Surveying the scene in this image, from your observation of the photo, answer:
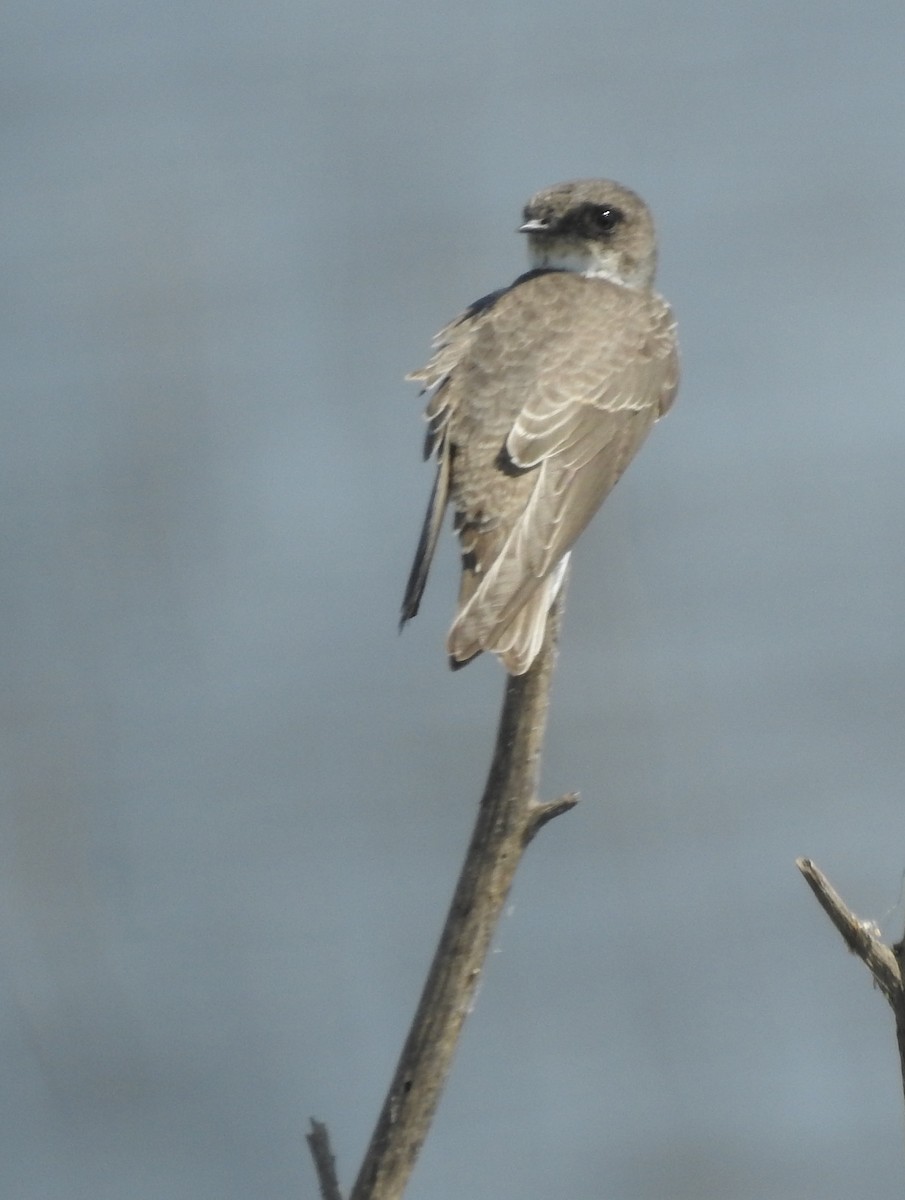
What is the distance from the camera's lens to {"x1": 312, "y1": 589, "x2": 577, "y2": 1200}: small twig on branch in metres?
1.56

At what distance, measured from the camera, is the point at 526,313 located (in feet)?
9.77

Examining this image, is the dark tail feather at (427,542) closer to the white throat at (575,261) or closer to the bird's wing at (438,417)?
the bird's wing at (438,417)

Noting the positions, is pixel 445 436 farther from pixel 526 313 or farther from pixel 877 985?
pixel 877 985

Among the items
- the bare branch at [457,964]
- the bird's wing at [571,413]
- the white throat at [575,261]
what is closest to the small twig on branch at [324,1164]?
the bare branch at [457,964]

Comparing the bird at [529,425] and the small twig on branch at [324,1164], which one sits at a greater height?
the bird at [529,425]

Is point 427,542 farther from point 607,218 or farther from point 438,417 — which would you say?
point 607,218

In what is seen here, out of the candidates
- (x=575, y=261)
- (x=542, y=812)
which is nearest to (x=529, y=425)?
(x=575, y=261)

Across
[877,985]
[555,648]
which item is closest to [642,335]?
[555,648]

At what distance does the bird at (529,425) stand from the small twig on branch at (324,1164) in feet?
2.32

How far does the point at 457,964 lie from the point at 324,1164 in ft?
0.82

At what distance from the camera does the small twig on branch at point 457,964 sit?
5.13 ft

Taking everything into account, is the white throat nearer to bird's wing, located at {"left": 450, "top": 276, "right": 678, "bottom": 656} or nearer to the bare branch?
bird's wing, located at {"left": 450, "top": 276, "right": 678, "bottom": 656}

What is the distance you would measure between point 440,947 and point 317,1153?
0.25 m

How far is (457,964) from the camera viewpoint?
1626mm
